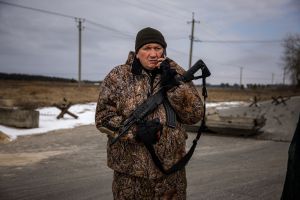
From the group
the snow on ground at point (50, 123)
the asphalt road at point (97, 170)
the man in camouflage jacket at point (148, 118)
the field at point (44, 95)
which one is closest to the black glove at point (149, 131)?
the man in camouflage jacket at point (148, 118)

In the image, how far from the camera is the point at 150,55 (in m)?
2.65

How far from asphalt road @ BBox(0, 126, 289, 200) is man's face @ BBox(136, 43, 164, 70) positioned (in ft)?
9.78

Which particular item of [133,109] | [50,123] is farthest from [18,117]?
[133,109]

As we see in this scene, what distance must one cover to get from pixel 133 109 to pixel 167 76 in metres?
0.39

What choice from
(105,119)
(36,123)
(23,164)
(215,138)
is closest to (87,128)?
(36,123)

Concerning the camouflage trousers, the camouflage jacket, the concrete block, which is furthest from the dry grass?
the camouflage trousers

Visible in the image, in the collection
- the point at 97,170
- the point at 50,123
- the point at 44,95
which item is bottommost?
the point at 44,95

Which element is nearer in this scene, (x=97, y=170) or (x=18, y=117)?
(x=97, y=170)

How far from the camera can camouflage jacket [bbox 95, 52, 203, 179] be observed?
2.53m

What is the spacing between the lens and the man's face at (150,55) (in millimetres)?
2643

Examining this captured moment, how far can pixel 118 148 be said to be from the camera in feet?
8.48

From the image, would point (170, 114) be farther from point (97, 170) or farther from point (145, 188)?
Result: point (97, 170)

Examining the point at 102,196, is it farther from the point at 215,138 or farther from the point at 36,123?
the point at 36,123

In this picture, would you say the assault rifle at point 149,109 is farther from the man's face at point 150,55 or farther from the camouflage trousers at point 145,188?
the camouflage trousers at point 145,188
